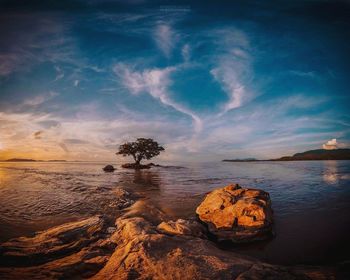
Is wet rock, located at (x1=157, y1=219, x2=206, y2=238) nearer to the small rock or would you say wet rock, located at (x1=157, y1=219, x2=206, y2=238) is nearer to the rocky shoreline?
the rocky shoreline

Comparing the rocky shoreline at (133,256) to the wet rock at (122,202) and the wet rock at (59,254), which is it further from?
the wet rock at (122,202)

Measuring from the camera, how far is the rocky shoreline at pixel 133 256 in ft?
13.8

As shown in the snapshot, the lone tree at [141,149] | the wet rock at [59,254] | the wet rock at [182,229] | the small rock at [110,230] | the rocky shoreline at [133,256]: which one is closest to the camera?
the rocky shoreline at [133,256]

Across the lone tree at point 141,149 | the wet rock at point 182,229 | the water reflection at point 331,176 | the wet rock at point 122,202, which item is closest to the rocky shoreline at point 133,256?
the wet rock at point 182,229

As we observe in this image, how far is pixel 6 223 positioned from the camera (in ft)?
28.5

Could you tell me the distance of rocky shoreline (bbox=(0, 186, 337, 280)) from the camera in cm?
420

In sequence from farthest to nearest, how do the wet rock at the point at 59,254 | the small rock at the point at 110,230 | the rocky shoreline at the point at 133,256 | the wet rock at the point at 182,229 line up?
1. the small rock at the point at 110,230
2. the wet rock at the point at 182,229
3. the wet rock at the point at 59,254
4. the rocky shoreline at the point at 133,256

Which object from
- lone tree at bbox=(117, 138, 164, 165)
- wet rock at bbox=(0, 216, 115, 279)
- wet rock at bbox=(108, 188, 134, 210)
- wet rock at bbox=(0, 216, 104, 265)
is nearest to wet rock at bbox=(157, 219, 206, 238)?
wet rock at bbox=(0, 216, 115, 279)

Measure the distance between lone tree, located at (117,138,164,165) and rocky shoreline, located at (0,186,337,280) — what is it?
56128 mm

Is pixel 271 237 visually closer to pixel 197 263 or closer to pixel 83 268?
pixel 197 263

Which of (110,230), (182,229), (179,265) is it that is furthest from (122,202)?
(179,265)

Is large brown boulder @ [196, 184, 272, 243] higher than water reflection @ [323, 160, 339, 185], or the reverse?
large brown boulder @ [196, 184, 272, 243]

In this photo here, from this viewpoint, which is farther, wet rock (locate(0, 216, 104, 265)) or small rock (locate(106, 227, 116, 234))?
small rock (locate(106, 227, 116, 234))

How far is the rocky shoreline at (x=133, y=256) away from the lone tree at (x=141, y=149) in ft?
184
